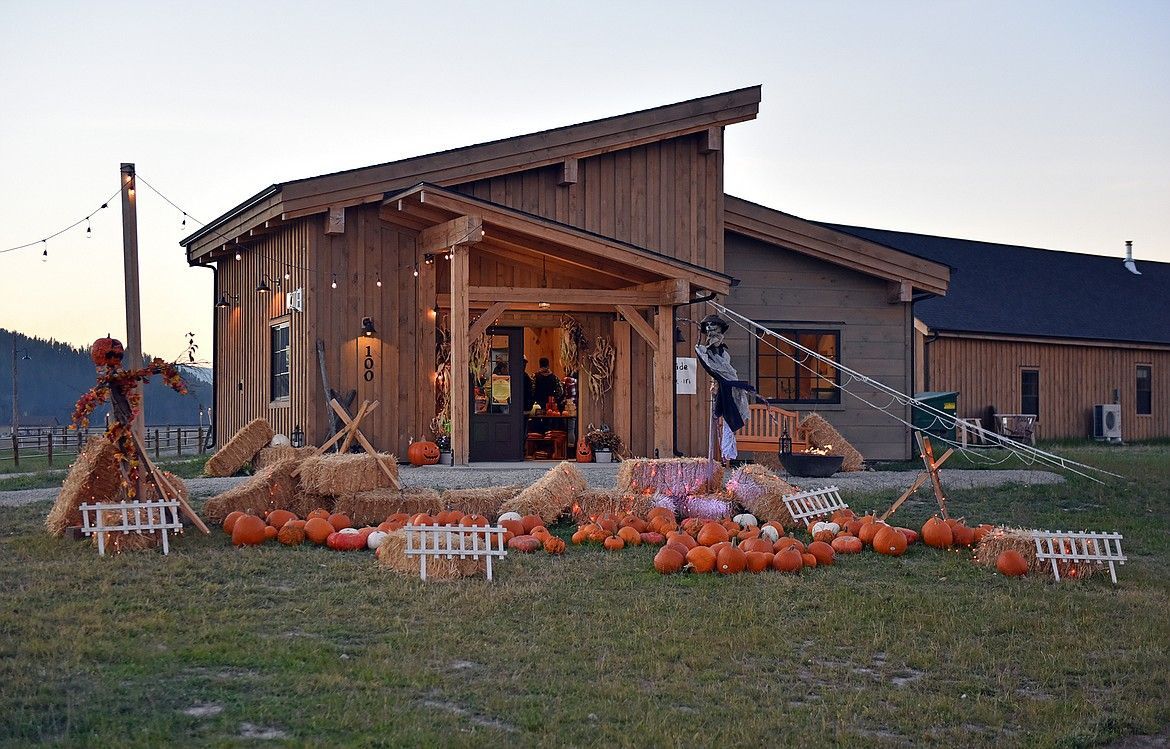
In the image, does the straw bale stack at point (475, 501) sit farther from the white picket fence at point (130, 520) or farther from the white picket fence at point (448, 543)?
the white picket fence at point (130, 520)

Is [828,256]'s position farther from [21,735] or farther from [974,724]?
[21,735]

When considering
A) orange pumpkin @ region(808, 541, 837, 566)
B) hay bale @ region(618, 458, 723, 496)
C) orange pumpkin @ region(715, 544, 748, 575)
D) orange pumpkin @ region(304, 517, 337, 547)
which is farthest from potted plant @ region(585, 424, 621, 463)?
orange pumpkin @ region(715, 544, 748, 575)

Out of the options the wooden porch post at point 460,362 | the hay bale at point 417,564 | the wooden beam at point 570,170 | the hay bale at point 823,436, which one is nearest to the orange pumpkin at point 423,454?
the wooden porch post at point 460,362

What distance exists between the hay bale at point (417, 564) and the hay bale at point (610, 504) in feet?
8.17

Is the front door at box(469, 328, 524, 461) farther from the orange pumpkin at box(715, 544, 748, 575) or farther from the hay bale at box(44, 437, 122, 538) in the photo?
the orange pumpkin at box(715, 544, 748, 575)

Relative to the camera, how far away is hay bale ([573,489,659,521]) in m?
11.2

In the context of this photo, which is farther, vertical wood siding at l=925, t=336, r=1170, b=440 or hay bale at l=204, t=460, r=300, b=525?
vertical wood siding at l=925, t=336, r=1170, b=440

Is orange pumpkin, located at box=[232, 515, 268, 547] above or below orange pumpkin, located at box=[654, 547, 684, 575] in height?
above

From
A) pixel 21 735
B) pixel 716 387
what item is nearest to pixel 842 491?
pixel 716 387

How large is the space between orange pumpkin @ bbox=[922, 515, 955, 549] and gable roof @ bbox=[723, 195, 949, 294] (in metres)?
9.07

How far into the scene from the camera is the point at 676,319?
17.4 meters

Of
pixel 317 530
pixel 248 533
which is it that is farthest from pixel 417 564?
pixel 248 533

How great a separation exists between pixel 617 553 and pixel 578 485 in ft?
5.32

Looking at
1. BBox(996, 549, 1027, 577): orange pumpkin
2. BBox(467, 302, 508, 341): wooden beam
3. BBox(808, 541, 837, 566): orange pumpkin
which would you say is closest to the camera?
BBox(996, 549, 1027, 577): orange pumpkin
